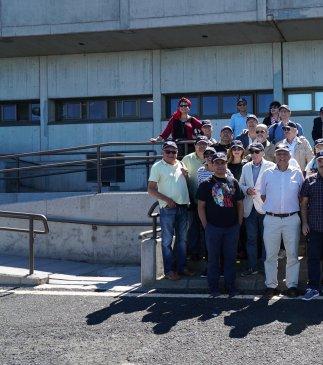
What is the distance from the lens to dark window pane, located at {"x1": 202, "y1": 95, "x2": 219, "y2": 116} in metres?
14.9

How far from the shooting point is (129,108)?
1538 centimetres

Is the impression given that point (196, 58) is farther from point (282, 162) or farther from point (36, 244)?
point (282, 162)

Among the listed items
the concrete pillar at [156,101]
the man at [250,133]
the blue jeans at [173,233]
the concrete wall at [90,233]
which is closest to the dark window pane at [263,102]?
the concrete pillar at [156,101]

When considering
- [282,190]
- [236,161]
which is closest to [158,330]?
[282,190]

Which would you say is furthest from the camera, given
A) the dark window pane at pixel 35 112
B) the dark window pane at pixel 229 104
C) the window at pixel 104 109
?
the dark window pane at pixel 35 112

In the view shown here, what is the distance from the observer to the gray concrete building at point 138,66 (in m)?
12.8

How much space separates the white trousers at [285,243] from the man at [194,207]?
1.27 m

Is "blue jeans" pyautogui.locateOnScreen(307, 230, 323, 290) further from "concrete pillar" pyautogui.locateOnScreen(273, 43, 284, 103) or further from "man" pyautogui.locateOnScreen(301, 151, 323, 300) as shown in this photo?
"concrete pillar" pyautogui.locateOnScreen(273, 43, 284, 103)

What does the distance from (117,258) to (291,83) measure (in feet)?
21.9

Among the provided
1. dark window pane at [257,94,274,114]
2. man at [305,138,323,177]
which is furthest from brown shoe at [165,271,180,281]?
dark window pane at [257,94,274,114]

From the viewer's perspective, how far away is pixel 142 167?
13688 millimetres

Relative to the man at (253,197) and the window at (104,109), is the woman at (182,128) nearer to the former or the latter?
the man at (253,197)

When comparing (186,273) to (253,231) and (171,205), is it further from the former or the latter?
(253,231)

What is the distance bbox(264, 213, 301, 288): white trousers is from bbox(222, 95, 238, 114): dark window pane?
26.3ft
